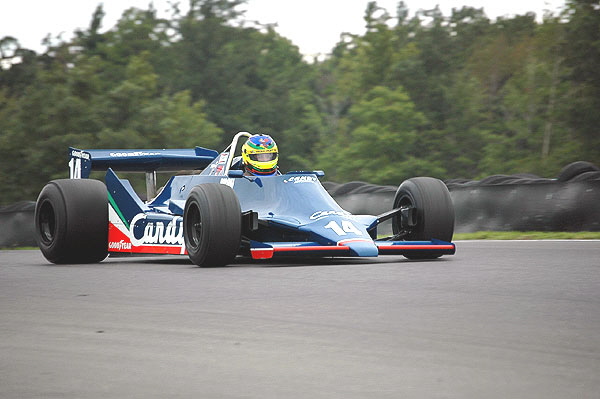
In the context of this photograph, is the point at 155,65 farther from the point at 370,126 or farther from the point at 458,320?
the point at 458,320

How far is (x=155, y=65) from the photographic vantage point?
66.8 metres

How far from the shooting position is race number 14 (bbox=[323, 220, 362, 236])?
33.1 feet

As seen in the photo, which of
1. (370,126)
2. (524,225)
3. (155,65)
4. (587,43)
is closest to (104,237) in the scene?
(524,225)

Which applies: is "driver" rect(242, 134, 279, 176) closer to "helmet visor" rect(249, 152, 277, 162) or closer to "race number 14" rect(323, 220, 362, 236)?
"helmet visor" rect(249, 152, 277, 162)

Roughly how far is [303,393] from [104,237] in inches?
329

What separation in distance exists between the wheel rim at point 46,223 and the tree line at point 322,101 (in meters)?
30.6

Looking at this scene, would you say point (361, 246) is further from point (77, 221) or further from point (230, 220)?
point (77, 221)

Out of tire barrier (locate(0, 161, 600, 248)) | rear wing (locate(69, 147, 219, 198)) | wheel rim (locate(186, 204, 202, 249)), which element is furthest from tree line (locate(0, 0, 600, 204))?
wheel rim (locate(186, 204, 202, 249))

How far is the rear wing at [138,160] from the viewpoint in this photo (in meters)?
13.4

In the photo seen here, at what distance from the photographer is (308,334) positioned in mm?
5375

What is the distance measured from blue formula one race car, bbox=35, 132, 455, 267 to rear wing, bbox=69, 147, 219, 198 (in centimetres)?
5

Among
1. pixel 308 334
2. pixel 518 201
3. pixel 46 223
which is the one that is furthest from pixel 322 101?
pixel 308 334

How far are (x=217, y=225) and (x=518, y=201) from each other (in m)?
7.10

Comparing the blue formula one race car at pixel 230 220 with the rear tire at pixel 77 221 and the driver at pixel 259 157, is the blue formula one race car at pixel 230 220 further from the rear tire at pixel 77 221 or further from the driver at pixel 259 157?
the driver at pixel 259 157
